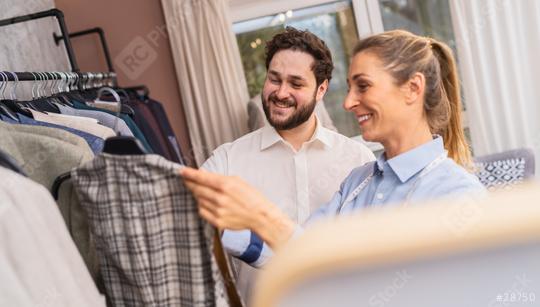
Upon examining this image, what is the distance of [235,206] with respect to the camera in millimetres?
697

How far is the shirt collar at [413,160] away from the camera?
1124 millimetres

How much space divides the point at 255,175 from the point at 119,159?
2.91 ft

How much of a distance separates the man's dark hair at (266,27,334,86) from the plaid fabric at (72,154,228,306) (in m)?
1.03

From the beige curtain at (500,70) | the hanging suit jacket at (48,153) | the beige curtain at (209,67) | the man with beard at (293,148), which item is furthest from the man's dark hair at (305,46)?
the beige curtain at (500,70)

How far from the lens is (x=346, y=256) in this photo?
29cm

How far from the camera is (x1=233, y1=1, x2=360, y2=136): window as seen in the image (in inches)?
142

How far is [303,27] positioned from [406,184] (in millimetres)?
2646

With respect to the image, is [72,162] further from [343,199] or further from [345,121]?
[345,121]

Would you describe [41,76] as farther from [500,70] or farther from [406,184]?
[500,70]

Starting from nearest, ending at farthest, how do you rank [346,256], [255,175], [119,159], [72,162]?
1. [346,256]
2. [119,159]
3. [72,162]
4. [255,175]

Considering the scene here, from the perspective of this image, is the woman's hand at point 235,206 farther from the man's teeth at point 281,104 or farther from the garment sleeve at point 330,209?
the man's teeth at point 281,104

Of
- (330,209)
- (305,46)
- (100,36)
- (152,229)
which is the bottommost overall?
(330,209)

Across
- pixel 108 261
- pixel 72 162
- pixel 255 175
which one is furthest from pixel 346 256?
pixel 255 175

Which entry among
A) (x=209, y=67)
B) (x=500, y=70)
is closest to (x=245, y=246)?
(x=209, y=67)
